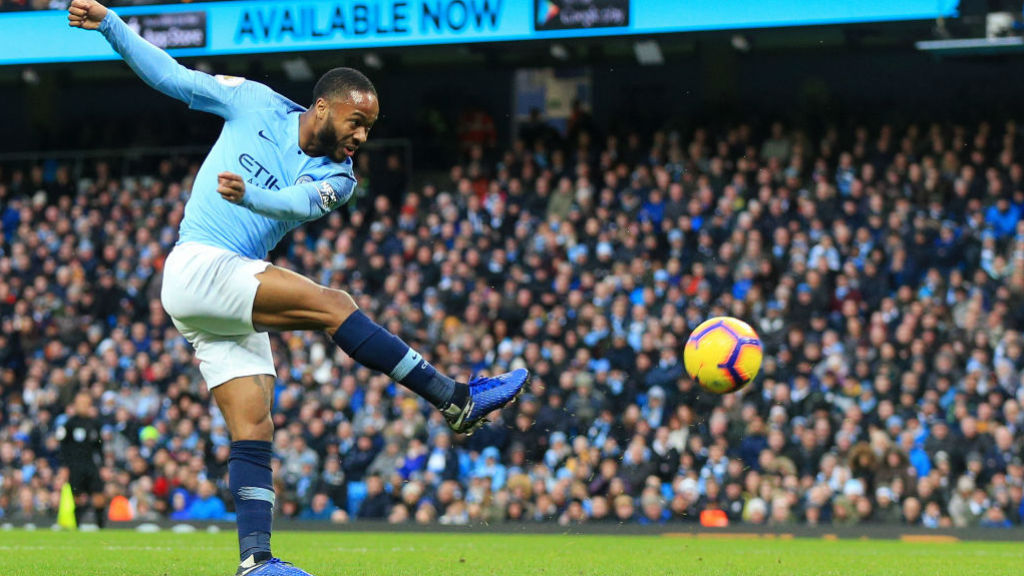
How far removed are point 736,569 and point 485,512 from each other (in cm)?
720

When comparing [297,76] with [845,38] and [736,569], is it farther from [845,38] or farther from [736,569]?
[736,569]

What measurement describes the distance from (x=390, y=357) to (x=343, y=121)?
1092 mm

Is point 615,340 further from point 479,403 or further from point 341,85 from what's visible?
point 341,85

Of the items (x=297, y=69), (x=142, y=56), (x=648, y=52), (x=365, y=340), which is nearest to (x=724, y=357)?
(x=365, y=340)

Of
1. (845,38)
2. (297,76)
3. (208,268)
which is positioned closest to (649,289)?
(845,38)

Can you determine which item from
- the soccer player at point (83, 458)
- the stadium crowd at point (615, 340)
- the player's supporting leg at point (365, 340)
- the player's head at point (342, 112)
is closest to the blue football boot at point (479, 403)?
the player's supporting leg at point (365, 340)

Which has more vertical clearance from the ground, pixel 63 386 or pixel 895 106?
pixel 895 106

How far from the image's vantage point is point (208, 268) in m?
5.96

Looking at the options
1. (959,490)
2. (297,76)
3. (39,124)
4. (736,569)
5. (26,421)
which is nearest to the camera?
(736,569)

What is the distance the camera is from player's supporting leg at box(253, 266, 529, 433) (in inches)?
233

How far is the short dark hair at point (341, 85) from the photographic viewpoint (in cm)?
616

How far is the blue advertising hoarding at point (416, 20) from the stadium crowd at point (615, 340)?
1746mm

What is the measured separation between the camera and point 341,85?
20.2 feet

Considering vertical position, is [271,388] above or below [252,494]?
above
